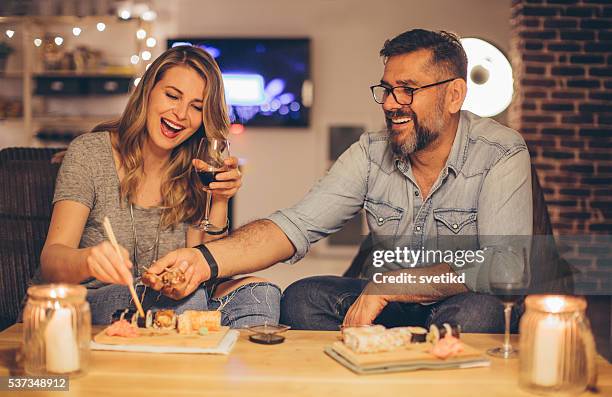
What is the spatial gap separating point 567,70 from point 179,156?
306cm

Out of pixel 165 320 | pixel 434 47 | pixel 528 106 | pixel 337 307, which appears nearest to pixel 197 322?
pixel 165 320

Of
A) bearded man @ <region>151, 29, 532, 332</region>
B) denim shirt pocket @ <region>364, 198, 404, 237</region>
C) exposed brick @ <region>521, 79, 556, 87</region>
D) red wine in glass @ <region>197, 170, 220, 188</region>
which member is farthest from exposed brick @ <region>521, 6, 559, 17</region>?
red wine in glass @ <region>197, 170, 220, 188</region>

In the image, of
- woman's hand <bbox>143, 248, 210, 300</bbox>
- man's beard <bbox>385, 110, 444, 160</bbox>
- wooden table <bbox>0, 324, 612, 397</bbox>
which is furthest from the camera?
man's beard <bbox>385, 110, 444, 160</bbox>

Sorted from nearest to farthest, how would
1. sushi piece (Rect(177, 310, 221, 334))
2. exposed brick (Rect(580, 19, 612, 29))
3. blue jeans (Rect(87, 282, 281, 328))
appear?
1. sushi piece (Rect(177, 310, 221, 334))
2. blue jeans (Rect(87, 282, 281, 328))
3. exposed brick (Rect(580, 19, 612, 29))

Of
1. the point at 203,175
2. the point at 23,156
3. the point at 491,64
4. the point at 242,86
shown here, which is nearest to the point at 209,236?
the point at 203,175

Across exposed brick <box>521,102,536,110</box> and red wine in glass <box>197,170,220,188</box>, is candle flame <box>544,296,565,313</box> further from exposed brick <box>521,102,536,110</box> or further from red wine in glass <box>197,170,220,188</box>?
exposed brick <box>521,102,536,110</box>

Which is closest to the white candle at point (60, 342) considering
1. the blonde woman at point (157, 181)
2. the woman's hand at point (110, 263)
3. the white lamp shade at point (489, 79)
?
the woman's hand at point (110, 263)

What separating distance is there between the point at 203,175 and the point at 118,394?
86cm

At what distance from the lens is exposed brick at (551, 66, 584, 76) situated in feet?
14.2

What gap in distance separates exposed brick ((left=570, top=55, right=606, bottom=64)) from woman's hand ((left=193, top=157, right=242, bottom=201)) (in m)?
3.09

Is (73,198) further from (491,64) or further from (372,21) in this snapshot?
(372,21)

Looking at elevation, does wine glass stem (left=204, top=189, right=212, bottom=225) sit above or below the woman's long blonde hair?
below

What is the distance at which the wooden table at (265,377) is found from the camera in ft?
3.84

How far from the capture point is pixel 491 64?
15.0 feet
